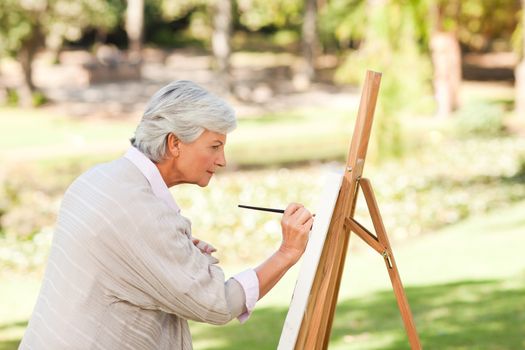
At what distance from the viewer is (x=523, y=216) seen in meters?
12.0

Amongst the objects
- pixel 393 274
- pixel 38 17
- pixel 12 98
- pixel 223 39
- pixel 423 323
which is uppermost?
pixel 393 274

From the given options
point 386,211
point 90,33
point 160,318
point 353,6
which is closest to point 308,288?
point 160,318

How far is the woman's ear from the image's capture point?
2693 mm

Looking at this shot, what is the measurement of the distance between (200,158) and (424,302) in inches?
203

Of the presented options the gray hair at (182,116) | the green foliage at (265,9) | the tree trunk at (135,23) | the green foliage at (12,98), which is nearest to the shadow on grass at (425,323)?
the gray hair at (182,116)

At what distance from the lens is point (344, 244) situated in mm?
3367

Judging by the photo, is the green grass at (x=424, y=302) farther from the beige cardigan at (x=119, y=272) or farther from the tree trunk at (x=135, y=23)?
the tree trunk at (x=135, y=23)

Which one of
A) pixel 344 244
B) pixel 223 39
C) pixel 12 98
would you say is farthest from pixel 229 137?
pixel 344 244

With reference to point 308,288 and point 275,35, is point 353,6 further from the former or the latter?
point 308,288

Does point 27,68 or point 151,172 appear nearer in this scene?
point 151,172

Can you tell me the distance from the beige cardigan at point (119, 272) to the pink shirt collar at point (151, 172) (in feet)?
0.08

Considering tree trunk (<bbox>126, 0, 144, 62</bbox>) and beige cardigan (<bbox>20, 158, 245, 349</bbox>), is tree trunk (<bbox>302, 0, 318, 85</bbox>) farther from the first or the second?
beige cardigan (<bbox>20, 158, 245, 349</bbox>)

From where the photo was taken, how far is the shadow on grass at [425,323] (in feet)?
20.5

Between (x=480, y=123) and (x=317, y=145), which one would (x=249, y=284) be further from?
→ (x=480, y=123)
